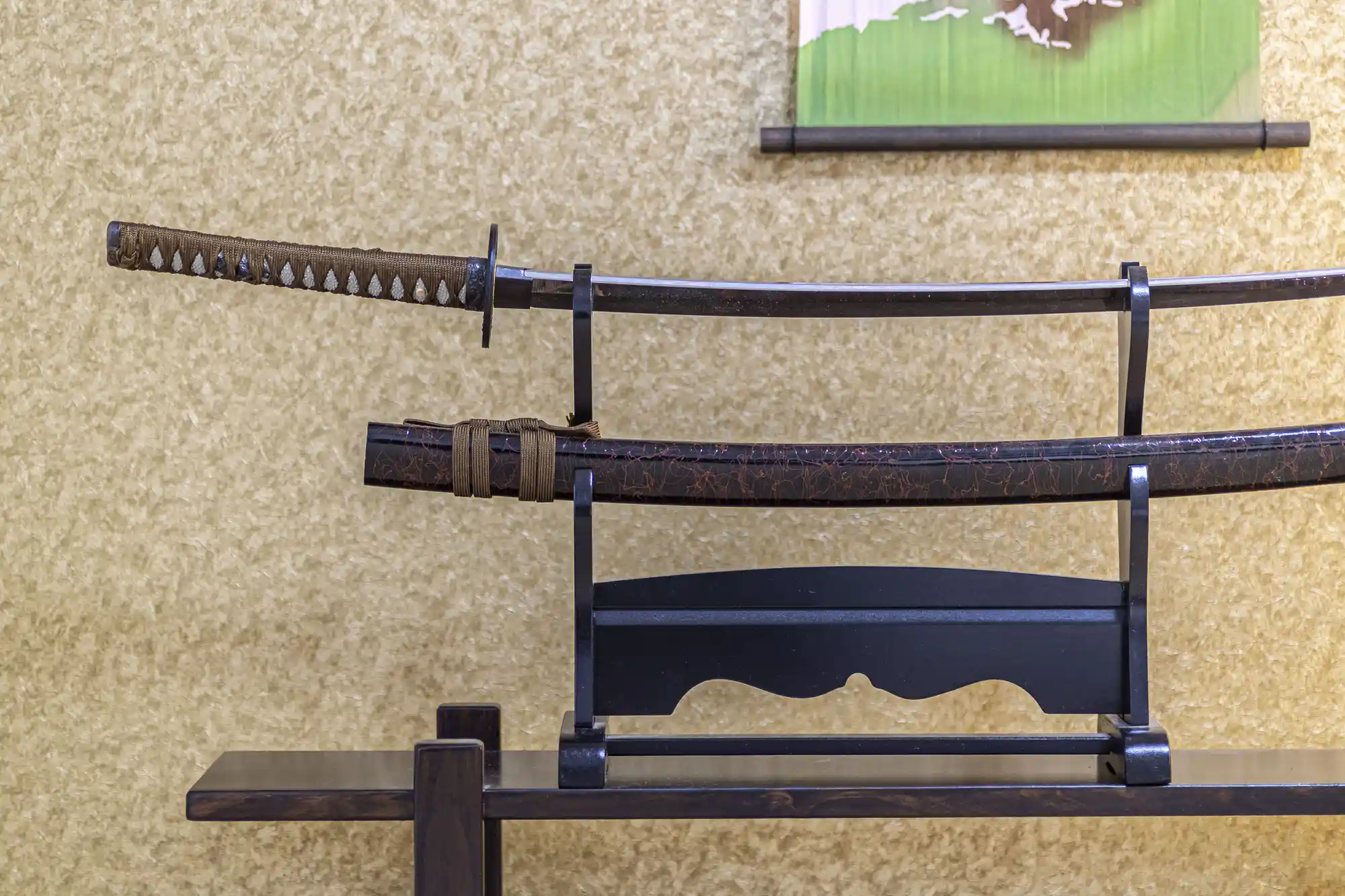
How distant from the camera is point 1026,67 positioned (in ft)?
5.08

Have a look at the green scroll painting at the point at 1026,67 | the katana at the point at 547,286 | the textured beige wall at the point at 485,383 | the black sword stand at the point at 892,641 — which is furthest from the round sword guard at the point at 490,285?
the green scroll painting at the point at 1026,67

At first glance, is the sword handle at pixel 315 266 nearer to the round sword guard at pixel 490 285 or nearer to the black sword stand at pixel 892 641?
the round sword guard at pixel 490 285

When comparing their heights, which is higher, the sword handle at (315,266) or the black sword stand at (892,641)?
the sword handle at (315,266)

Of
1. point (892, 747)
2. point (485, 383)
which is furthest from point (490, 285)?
point (892, 747)

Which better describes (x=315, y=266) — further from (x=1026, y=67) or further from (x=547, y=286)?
(x=1026, y=67)

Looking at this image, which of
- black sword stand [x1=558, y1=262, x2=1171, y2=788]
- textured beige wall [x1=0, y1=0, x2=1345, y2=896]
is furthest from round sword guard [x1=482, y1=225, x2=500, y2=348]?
textured beige wall [x1=0, y1=0, x2=1345, y2=896]

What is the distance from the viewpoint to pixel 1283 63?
61.7 inches

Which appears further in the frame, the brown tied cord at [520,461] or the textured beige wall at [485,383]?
the textured beige wall at [485,383]

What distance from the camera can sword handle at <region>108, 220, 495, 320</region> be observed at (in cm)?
121

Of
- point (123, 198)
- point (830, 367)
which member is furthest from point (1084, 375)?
point (123, 198)

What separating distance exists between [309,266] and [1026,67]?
1000 mm

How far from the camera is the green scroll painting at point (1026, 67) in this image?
1546 millimetres

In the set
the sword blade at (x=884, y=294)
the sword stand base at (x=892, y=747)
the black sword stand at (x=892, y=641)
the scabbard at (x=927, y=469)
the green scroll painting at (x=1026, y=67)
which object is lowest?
the sword stand base at (x=892, y=747)

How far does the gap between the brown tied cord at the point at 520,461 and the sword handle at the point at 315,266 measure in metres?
0.14
